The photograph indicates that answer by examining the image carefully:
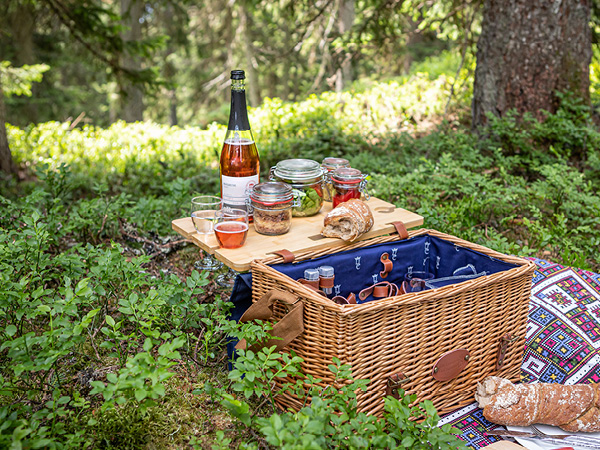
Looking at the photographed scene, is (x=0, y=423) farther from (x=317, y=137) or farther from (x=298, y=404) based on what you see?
(x=317, y=137)

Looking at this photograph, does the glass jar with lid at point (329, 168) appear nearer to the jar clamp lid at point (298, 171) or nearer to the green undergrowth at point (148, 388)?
the jar clamp lid at point (298, 171)

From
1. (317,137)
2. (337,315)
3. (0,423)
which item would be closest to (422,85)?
(317,137)

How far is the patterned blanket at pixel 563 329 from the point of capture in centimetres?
244

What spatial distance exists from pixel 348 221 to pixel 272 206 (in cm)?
35

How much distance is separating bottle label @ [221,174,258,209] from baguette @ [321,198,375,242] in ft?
1.28

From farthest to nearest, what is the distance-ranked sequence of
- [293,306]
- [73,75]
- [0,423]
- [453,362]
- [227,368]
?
[73,75]
[227,368]
[453,362]
[293,306]
[0,423]

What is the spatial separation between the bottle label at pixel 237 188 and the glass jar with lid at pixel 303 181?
0.57ft

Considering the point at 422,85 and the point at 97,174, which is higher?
the point at 422,85

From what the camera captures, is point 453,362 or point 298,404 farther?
point 453,362

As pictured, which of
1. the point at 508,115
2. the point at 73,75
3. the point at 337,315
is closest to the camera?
the point at 337,315

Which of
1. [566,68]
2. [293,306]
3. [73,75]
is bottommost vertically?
[73,75]

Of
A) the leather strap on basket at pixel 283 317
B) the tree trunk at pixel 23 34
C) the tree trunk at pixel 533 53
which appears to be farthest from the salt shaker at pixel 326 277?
the tree trunk at pixel 23 34

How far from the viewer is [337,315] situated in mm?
1750

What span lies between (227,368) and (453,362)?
976mm
